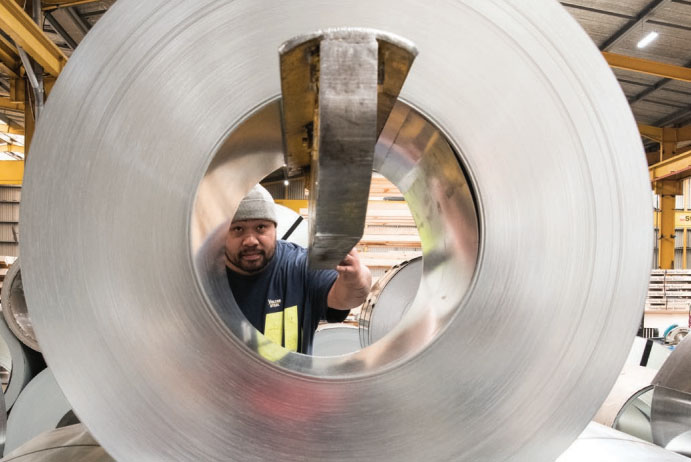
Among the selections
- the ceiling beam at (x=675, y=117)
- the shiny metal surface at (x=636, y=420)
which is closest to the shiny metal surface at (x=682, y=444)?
the shiny metal surface at (x=636, y=420)

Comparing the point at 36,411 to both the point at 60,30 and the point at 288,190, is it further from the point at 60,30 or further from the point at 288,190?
the point at 288,190

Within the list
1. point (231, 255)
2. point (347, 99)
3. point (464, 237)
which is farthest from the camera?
point (231, 255)

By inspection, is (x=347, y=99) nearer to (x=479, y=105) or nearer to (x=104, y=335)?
(x=479, y=105)

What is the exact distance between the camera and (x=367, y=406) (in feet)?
1.64

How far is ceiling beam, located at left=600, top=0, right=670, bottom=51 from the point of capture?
471cm

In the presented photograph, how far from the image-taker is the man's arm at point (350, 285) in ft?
4.40

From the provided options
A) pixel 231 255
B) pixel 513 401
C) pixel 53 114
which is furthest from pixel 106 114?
pixel 231 255

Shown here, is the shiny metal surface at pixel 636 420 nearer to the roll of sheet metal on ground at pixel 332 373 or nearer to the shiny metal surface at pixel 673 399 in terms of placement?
the shiny metal surface at pixel 673 399

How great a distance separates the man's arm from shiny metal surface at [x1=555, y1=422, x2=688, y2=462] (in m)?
0.63

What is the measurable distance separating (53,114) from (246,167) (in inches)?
10.3

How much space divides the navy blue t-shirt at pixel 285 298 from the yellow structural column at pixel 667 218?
325 inches

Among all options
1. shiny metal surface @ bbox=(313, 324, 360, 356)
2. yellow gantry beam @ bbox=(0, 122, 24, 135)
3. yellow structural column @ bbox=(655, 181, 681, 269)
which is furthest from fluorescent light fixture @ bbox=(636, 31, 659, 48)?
yellow gantry beam @ bbox=(0, 122, 24, 135)

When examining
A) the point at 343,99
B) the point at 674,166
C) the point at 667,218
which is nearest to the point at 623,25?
the point at 674,166

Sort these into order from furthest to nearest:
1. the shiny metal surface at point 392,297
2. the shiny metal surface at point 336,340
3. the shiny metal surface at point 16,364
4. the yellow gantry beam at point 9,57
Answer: the yellow gantry beam at point 9,57 → the shiny metal surface at point 336,340 → the shiny metal surface at point 16,364 → the shiny metal surface at point 392,297
